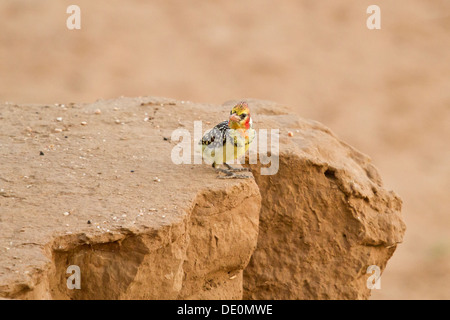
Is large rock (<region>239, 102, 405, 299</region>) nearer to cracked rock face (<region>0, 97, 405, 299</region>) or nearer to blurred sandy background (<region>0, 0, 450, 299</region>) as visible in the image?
cracked rock face (<region>0, 97, 405, 299</region>)

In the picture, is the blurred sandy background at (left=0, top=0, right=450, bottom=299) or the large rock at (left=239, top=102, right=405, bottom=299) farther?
the blurred sandy background at (left=0, top=0, right=450, bottom=299)

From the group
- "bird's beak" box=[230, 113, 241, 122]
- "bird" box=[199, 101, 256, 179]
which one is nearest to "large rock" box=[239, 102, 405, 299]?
"bird" box=[199, 101, 256, 179]

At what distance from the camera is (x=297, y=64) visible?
62.4 ft

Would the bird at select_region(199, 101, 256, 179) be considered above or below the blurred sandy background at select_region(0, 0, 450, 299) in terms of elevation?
below

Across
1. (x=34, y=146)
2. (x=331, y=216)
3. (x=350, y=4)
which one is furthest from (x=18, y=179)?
(x=350, y=4)

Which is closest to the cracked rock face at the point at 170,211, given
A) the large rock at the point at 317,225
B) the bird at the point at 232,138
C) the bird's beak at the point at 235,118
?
the large rock at the point at 317,225

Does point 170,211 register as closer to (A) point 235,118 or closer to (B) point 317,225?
(A) point 235,118

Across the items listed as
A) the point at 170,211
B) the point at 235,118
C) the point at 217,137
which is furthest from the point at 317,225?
the point at 170,211

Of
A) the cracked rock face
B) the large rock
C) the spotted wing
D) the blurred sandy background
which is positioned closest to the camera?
the cracked rock face

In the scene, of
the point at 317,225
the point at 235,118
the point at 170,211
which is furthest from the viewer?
the point at 317,225

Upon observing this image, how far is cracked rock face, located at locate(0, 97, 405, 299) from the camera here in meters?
5.73

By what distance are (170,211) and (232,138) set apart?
770mm

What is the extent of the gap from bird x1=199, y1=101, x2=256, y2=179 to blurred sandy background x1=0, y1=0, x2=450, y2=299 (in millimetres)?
9164

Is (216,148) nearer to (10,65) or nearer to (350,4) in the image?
(10,65)
